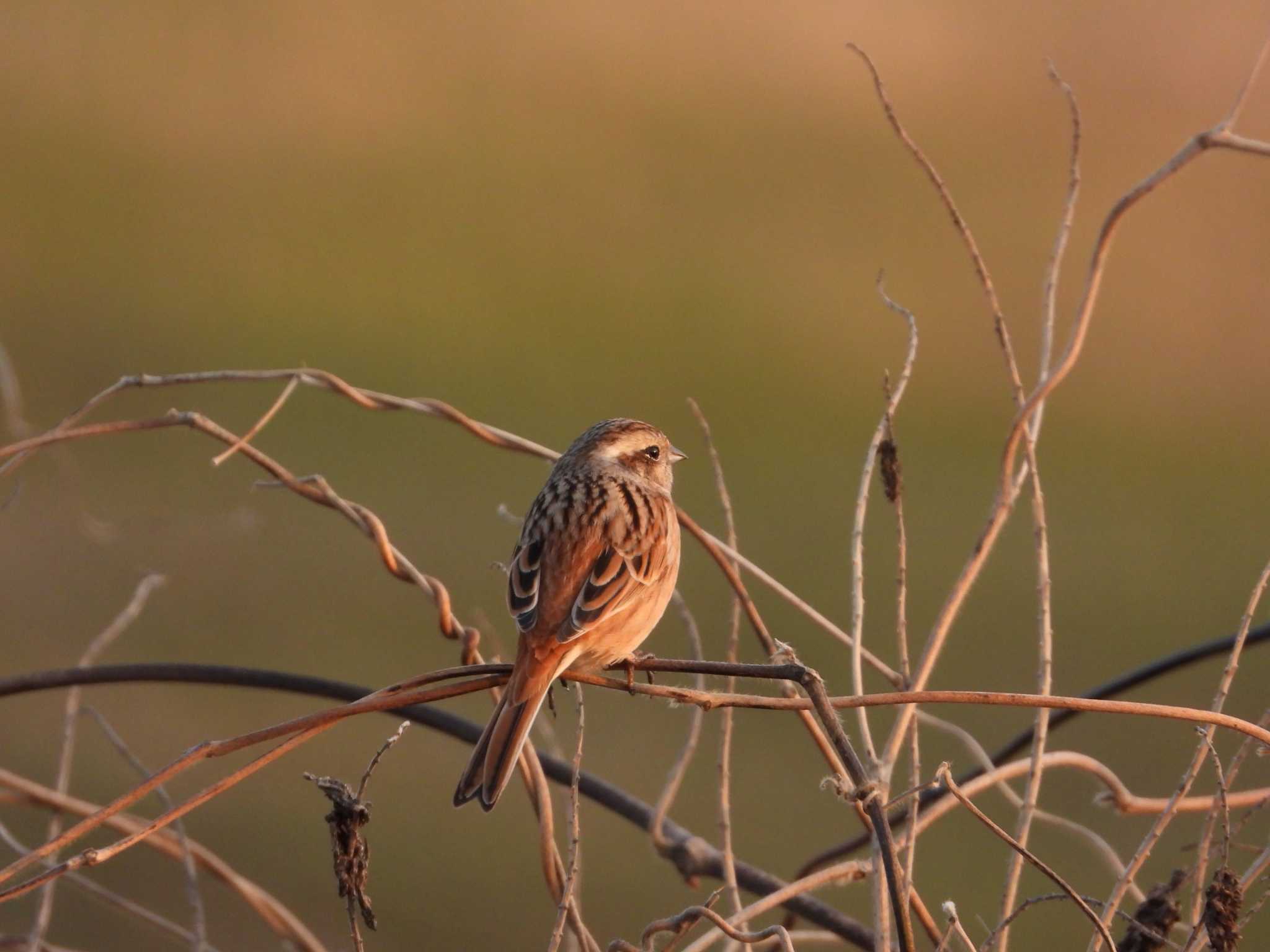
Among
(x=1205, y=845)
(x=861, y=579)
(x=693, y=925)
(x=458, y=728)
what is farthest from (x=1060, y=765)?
(x=458, y=728)

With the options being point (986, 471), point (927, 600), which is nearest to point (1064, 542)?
point (986, 471)

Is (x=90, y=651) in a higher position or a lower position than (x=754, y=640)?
higher

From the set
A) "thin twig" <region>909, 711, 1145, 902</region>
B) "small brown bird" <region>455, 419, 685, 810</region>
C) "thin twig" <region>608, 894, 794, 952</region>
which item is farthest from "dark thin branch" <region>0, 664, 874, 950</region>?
"thin twig" <region>608, 894, 794, 952</region>

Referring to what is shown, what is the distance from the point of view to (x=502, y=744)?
249cm

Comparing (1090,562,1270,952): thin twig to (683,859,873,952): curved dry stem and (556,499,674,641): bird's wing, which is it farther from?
(556,499,674,641): bird's wing

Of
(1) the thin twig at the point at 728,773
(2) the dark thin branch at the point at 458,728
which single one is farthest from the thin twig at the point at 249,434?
(1) the thin twig at the point at 728,773

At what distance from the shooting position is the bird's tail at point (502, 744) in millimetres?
2412

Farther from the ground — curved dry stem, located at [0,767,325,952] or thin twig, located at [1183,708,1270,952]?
thin twig, located at [1183,708,1270,952]

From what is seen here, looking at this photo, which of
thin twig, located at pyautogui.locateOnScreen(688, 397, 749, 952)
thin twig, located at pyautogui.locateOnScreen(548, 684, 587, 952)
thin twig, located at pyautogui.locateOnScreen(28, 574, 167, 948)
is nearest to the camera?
thin twig, located at pyautogui.locateOnScreen(548, 684, 587, 952)

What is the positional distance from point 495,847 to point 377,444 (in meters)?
5.19

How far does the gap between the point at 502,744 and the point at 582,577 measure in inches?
29.6

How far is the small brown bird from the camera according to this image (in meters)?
2.71

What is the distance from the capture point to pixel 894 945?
249cm

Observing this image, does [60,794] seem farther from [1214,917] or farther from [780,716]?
[780,716]
